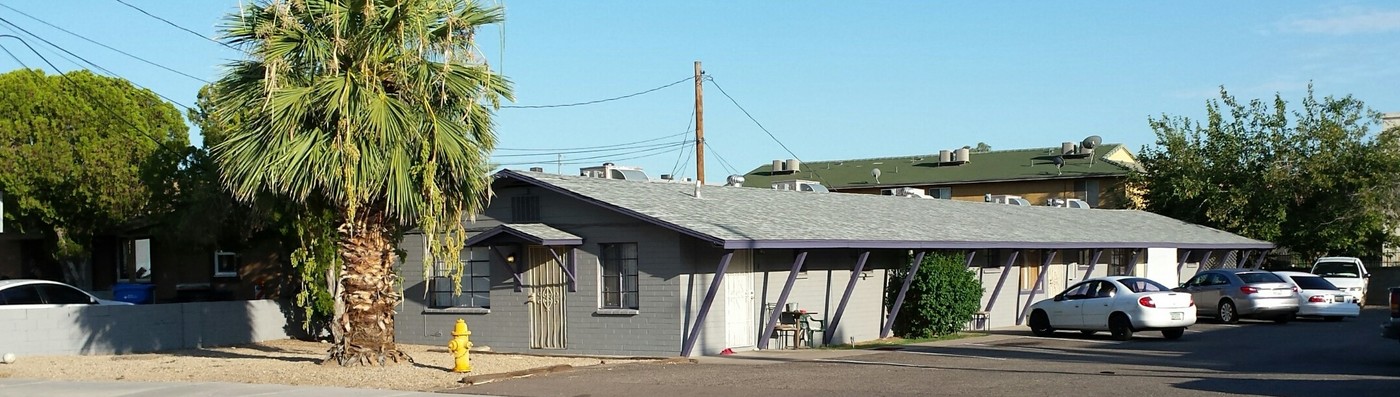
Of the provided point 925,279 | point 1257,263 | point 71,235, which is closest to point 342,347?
point 925,279

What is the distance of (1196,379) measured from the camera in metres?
16.0

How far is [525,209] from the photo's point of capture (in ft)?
78.0

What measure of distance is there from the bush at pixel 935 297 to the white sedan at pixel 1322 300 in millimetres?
8931

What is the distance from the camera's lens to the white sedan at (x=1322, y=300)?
3078cm

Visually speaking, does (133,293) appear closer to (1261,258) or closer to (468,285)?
(468,285)

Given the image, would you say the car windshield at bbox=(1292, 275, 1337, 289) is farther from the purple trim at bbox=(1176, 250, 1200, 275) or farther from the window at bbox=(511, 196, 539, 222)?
the window at bbox=(511, 196, 539, 222)

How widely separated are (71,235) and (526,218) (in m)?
13.7

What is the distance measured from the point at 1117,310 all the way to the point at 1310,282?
8984 mm

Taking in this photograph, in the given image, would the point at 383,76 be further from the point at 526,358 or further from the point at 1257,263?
the point at 1257,263

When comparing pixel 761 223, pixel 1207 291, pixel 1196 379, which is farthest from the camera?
pixel 1207 291

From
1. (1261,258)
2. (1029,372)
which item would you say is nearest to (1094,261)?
(1261,258)

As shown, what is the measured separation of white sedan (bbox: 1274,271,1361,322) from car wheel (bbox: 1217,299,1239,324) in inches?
55.0

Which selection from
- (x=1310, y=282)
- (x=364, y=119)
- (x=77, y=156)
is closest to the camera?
(x=364, y=119)

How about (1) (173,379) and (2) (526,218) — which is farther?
(2) (526,218)
